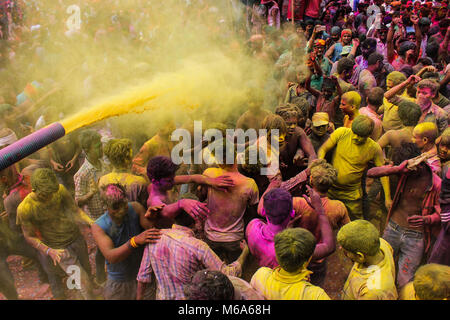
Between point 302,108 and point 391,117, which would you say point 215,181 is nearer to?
point 302,108

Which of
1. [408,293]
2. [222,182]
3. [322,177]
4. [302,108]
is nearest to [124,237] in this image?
[222,182]

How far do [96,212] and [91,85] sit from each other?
3.71m

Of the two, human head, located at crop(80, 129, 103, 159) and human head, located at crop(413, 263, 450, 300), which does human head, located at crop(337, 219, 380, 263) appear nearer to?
human head, located at crop(413, 263, 450, 300)

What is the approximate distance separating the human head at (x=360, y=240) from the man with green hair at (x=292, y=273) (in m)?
0.35

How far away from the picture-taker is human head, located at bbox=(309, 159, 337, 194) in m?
3.38

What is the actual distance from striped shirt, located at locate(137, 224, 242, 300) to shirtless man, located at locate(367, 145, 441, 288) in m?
2.08

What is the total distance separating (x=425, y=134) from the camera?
3865mm

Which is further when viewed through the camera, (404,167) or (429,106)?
(429,106)

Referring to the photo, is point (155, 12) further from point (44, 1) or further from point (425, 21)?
point (425, 21)

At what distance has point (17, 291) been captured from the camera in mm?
4188

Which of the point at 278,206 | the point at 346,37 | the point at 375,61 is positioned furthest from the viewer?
the point at 346,37

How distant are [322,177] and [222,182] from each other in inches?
40.0

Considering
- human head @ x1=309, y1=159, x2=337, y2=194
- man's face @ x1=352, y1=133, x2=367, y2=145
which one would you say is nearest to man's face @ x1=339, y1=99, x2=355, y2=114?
man's face @ x1=352, y1=133, x2=367, y2=145

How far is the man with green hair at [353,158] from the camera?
4156 mm
